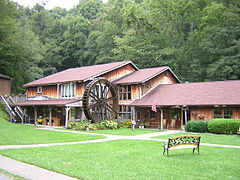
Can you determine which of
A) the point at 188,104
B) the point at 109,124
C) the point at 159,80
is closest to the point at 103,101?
the point at 109,124

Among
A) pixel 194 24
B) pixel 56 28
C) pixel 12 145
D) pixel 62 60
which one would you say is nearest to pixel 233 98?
pixel 12 145

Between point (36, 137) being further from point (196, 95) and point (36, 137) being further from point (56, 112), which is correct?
point (196, 95)

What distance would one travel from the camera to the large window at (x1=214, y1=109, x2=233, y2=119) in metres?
22.1

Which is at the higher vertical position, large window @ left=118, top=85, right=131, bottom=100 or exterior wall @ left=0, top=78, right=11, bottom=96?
exterior wall @ left=0, top=78, right=11, bottom=96

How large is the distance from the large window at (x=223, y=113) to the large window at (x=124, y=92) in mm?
9804

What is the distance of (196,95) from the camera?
24812 mm

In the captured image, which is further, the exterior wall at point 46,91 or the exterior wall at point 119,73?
the exterior wall at point 46,91

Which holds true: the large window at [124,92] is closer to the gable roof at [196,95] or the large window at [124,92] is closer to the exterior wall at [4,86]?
the gable roof at [196,95]

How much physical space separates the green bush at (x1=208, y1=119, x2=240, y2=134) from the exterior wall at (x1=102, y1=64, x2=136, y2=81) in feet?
43.8

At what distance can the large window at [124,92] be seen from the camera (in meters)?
29.3

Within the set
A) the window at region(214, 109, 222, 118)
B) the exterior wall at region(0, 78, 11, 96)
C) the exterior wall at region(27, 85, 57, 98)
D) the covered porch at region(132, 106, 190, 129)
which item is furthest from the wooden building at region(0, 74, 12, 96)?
the window at region(214, 109, 222, 118)

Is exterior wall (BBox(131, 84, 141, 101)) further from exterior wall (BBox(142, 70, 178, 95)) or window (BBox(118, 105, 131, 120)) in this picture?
window (BBox(118, 105, 131, 120))

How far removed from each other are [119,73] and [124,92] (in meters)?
3.15

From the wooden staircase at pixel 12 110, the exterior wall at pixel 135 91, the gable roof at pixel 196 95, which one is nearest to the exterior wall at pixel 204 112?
the gable roof at pixel 196 95
